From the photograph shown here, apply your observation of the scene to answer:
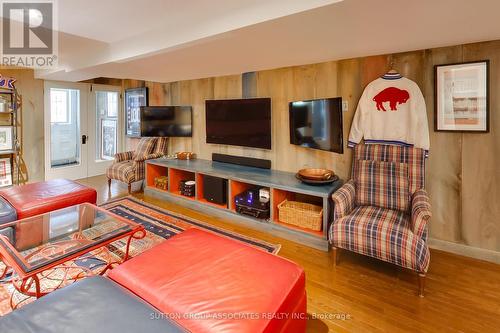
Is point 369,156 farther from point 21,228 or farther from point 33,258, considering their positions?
point 21,228

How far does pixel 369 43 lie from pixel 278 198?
1.75 metres

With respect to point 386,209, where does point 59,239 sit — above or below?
below

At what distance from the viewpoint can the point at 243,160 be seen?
3.93m

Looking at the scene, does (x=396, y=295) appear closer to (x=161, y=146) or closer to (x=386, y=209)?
(x=386, y=209)

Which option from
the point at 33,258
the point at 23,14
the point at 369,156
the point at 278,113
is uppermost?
the point at 23,14

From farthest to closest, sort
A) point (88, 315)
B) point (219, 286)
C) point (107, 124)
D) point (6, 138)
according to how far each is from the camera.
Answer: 1. point (107, 124)
2. point (6, 138)
3. point (219, 286)
4. point (88, 315)

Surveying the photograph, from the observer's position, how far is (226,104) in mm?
3926

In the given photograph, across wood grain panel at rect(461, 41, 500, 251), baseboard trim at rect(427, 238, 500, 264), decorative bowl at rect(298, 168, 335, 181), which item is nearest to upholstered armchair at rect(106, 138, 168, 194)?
decorative bowl at rect(298, 168, 335, 181)

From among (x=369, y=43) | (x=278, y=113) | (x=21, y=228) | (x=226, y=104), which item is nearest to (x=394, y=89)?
(x=369, y=43)

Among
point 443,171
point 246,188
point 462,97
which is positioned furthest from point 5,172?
point 462,97

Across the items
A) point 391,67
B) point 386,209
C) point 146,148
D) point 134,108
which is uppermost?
point 134,108

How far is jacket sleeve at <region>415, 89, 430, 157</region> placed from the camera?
99.9 inches

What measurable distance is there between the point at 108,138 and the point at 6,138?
1818mm

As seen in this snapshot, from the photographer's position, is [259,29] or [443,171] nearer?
[259,29]
